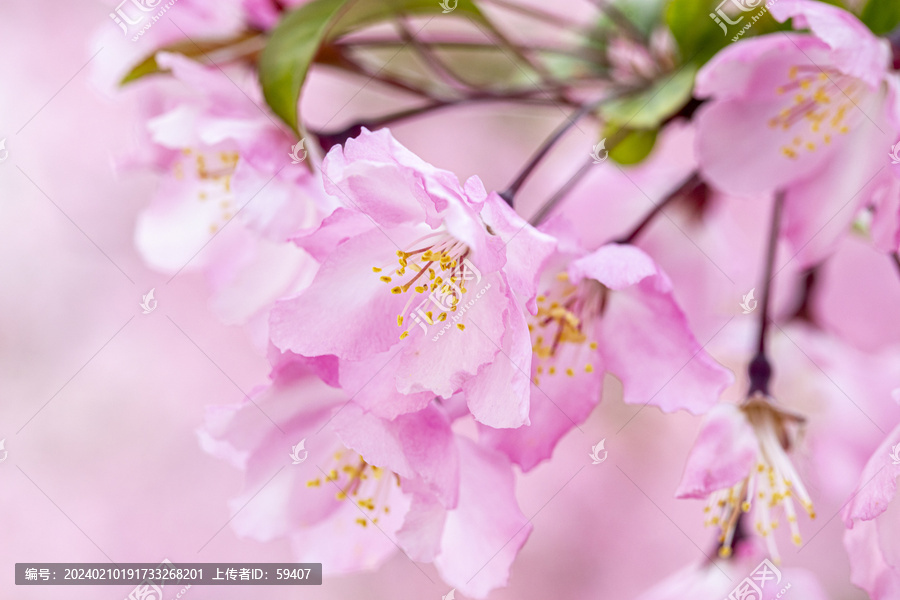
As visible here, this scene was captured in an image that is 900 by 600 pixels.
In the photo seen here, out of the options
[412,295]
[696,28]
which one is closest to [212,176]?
[412,295]

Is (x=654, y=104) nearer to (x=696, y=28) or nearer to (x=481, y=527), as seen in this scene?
(x=696, y=28)

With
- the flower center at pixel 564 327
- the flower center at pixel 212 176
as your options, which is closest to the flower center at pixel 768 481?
the flower center at pixel 564 327

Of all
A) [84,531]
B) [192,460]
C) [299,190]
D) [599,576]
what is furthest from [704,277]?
[84,531]

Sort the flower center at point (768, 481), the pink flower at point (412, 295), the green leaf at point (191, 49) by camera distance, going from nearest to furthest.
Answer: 1. the pink flower at point (412, 295)
2. the flower center at point (768, 481)
3. the green leaf at point (191, 49)

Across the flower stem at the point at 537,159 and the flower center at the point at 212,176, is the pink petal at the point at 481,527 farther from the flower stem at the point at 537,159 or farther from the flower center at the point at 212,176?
the flower center at the point at 212,176

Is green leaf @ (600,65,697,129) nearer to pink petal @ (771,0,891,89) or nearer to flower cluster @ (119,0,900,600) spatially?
flower cluster @ (119,0,900,600)

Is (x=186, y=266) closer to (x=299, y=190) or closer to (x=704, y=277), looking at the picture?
(x=299, y=190)

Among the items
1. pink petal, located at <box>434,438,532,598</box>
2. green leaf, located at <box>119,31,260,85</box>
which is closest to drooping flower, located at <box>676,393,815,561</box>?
pink petal, located at <box>434,438,532,598</box>
